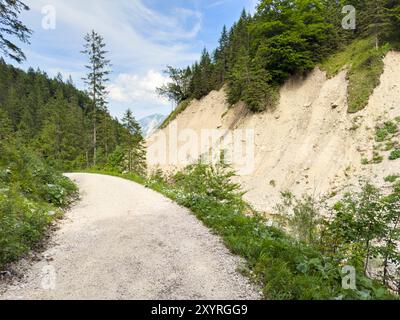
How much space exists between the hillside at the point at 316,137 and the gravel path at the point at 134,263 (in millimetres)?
12221

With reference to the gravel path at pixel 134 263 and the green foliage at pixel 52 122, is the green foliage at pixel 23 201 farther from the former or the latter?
the green foliage at pixel 52 122

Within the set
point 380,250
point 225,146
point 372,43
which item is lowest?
point 380,250

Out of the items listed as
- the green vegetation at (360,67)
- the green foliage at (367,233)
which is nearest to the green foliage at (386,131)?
the green vegetation at (360,67)

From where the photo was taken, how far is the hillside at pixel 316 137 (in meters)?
17.8

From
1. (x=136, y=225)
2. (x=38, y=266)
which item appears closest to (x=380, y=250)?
(x=136, y=225)

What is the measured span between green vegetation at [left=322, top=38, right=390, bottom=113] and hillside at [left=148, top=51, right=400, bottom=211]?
47 cm

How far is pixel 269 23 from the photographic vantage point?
24.8 meters

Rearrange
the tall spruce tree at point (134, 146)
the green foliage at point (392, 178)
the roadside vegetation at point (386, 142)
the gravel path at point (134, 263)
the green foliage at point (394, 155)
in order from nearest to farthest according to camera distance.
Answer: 1. the gravel path at point (134, 263)
2. the green foliage at point (392, 178)
3. the green foliage at point (394, 155)
4. the roadside vegetation at point (386, 142)
5. the tall spruce tree at point (134, 146)

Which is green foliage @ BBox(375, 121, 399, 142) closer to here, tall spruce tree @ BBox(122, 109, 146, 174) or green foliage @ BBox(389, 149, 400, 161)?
green foliage @ BBox(389, 149, 400, 161)

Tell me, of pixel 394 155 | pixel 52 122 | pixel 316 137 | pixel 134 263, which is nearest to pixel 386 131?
pixel 394 155

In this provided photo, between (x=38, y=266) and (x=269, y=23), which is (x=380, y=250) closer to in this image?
(x=38, y=266)

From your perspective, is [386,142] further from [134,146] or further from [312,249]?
[134,146]

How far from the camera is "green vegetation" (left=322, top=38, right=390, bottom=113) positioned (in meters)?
19.9
